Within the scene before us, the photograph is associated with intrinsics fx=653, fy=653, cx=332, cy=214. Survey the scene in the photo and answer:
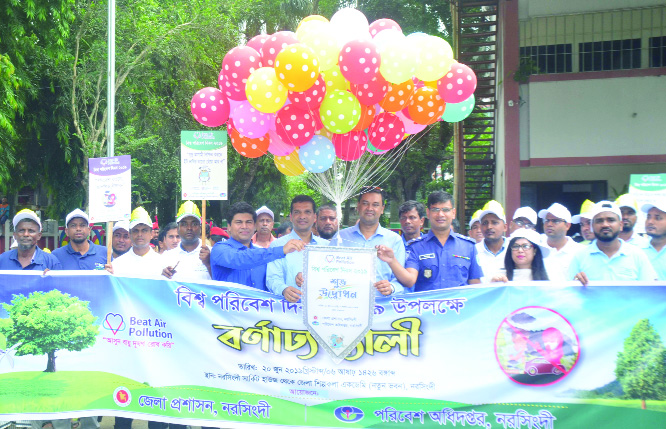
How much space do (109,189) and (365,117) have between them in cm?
240

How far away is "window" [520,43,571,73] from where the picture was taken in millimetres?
12141

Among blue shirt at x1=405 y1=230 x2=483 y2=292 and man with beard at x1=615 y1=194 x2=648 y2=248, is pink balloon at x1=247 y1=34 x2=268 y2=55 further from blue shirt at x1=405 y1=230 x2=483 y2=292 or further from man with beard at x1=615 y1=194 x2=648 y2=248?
man with beard at x1=615 y1=194 x2=648 y2=248

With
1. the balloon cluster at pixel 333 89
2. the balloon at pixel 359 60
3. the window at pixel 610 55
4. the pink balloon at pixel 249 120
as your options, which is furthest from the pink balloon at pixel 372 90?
the window at pixel 610 55

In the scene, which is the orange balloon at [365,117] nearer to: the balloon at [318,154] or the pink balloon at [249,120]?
the balloon at [318,154]

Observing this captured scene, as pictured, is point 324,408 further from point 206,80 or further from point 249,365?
point 206,80

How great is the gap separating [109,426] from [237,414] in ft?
6.78

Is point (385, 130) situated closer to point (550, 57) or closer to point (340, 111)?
point (340, 111)

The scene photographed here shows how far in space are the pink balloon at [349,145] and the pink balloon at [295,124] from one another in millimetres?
394

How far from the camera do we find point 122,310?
5344 millimetres

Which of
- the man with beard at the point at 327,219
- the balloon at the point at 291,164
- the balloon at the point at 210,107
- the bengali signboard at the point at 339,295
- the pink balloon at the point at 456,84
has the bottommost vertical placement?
the bengali signboard at the point at 339,295

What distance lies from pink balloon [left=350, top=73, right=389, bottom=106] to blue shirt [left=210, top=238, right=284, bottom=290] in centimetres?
167

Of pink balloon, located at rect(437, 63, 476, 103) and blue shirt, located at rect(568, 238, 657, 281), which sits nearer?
blue shirt, located at rect(568, 238, 657, 281)

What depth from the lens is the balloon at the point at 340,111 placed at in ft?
18.9

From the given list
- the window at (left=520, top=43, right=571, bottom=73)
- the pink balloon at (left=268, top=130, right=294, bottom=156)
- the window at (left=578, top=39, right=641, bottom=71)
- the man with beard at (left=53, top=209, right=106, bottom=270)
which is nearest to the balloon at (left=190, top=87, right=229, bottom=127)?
the pink balloon at (left=268, top=130, right=294, bottom=156)
